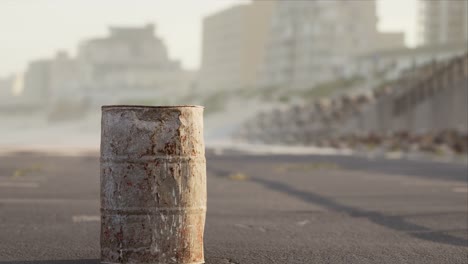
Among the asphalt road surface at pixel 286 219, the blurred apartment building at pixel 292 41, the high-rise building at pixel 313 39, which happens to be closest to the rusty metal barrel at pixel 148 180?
the asphalt road surface at pixel 286 219

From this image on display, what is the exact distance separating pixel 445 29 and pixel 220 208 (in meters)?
147

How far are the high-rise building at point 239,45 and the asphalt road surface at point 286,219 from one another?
148010 millimetres

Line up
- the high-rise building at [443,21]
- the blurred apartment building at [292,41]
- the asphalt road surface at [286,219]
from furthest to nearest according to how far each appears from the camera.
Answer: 1. the high-rise building at [443,21]
2. the blurred apartment building at [292,41]
3. the asphalt road surface at [286,219]

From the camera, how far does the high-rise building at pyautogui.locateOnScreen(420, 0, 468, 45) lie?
154 metres

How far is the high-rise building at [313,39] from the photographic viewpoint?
14250 centimetres

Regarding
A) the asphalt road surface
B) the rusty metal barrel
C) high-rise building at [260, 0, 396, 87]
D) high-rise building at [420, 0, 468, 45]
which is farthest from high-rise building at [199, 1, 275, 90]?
the rusty metal barrel

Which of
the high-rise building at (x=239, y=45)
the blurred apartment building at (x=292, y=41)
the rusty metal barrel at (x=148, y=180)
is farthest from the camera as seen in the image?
the high-rise building at (x=239, y=45)

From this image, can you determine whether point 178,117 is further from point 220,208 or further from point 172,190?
point 220,208

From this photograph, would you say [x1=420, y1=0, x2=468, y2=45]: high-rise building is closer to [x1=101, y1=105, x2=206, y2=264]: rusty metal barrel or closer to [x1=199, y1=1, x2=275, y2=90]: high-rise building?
[x1=199, y1=1, x2=275, y2=90]: high-rise building

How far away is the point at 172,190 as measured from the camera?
276 inches

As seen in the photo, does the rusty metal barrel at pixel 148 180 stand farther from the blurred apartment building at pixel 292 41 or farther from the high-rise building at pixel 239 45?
the high-rise building at pixel 239 45

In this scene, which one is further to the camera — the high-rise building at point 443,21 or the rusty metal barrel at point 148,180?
the high-rise building at point 443,21

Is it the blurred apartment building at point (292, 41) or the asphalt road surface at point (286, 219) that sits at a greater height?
the blurred apartment building at point (292, 41)

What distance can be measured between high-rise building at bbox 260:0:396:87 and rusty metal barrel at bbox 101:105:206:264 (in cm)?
12783
